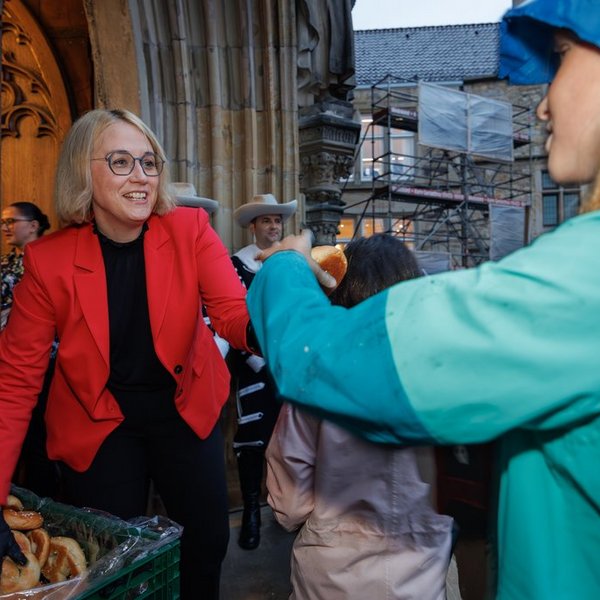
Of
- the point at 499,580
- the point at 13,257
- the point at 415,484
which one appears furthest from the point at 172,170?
the point at 499,580

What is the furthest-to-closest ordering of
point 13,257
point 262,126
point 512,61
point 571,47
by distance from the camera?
1. point 262,126
2. point 13,257
3. point 512,61
4. point 571,47

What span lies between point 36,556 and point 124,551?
0.27m

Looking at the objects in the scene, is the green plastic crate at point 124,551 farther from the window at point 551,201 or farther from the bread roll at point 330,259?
the window at point 551,201

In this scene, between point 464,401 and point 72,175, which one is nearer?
point 464,401

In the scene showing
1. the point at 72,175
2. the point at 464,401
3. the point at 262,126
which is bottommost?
the point at 464,401

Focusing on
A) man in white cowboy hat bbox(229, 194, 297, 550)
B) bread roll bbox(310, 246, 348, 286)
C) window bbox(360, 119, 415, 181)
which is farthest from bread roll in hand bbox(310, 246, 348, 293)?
window bbox(360, 119, 415, 181)

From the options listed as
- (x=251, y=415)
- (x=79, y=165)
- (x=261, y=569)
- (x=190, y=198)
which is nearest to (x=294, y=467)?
(x=79, y=165)

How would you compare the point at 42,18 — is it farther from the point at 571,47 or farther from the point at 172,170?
the point at 571,47

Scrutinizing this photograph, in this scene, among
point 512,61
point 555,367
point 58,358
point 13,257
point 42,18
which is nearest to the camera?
point 555,367

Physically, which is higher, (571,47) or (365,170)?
(365,170)

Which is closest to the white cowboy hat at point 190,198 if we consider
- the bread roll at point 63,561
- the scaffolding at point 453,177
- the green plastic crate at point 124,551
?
the green plastic crate at point 124,551

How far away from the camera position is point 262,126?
3.86m

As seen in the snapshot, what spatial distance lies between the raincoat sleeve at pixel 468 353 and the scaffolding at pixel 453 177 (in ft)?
52.2

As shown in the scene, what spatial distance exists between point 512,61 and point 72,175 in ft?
4.77
